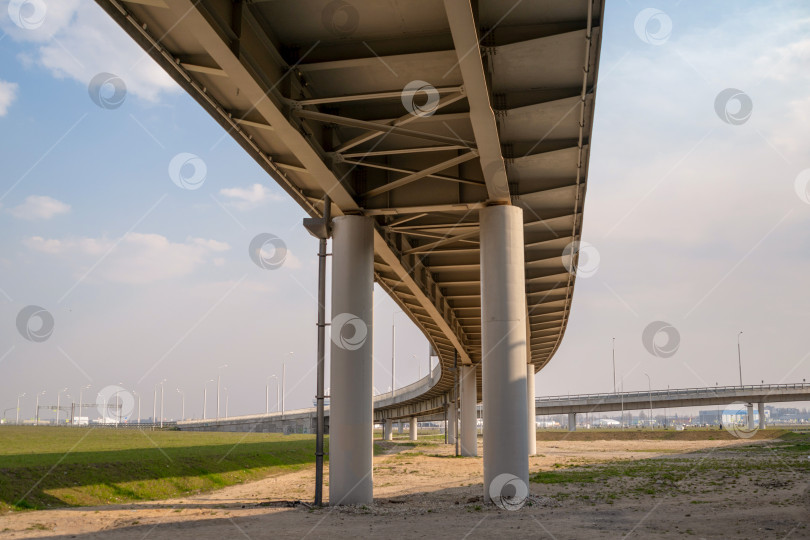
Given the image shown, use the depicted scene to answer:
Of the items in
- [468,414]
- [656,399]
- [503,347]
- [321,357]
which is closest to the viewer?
[321,357]

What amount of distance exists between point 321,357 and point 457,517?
5348mm

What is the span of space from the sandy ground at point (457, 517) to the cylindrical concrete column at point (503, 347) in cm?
Result: 130

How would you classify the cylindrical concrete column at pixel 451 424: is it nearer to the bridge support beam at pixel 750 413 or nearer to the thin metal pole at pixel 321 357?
the bridge support beam at pixel 750 413

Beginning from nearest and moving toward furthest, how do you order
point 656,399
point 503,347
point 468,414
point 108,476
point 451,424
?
point 503,347
point 108,476
point 468,414
point 451,424
point 656,399

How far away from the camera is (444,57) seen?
1554 centimetres

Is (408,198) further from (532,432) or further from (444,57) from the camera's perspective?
(532,432)

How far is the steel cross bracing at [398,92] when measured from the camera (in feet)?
45.6

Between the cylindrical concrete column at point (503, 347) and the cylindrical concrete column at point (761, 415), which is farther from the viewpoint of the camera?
the cylindrical concrete column at point (761, 415)

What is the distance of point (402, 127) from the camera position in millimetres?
19266

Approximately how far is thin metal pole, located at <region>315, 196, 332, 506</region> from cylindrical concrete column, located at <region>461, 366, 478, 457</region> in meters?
34.4

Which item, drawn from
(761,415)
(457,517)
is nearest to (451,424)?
(761,415)

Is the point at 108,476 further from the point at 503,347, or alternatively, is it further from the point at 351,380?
the point at 503,347

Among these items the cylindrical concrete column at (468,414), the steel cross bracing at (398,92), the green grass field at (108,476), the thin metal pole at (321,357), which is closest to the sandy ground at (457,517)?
the thin metal pole at (321,357)

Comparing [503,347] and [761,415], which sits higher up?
[503,347]
